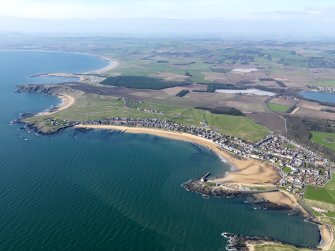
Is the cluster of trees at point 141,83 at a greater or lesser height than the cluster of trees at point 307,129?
lesser

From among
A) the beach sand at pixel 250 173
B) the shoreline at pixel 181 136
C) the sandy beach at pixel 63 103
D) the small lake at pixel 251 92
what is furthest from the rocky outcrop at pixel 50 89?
the small lake at pixel 251 92

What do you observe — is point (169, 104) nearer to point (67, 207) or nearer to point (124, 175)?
point (124, 175)

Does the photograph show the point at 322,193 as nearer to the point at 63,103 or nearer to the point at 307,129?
the point at 307,129

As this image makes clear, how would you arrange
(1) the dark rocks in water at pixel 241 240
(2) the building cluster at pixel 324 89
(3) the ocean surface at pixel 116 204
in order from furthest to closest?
(2) the building cluster at pixel 324 89
(3) the ocean surface at pixel 116 204
(1) the dark rocks in water at pixel 241 240

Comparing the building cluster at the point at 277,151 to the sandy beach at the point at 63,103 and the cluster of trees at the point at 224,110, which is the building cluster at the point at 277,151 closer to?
the cluster of trees at the point at 224,110

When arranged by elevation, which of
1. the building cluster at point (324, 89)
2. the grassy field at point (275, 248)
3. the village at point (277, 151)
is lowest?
the building cluster at point (324, 89)

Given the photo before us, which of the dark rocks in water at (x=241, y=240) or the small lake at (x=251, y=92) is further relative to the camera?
the small lake at (x=251, y=92)

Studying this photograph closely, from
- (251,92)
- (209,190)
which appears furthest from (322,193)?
(251,92)
